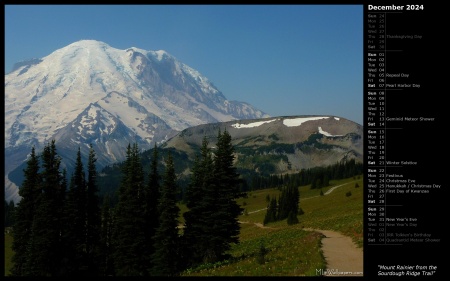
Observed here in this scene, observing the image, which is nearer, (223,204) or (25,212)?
(223,204)

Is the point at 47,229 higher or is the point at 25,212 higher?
the point at 25,212

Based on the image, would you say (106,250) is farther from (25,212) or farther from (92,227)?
(25,212)

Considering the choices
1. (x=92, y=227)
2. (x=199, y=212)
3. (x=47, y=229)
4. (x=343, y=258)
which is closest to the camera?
(x=343, y=258)

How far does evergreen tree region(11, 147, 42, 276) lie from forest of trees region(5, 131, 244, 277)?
11 centimetres

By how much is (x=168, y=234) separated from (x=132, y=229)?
687cm

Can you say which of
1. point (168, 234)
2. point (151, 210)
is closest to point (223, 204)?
point (168, 234)

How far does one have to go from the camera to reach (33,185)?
55.9m

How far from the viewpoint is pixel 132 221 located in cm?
4853

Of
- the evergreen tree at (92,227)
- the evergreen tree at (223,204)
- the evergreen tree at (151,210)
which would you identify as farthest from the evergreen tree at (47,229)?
the evergreen tree at (223,204)

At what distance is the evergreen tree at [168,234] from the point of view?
140 ft
